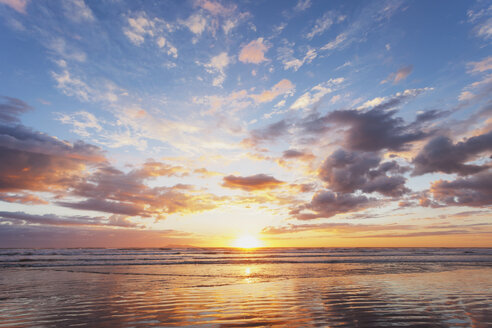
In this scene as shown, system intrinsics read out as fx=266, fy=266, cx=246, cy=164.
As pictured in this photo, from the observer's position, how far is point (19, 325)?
29.6 feet

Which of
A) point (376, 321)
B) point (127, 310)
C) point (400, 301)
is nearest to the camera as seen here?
point (376, 321)

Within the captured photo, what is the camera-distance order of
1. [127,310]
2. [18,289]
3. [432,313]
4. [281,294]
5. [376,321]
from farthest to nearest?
1. [18,289]
2. [281,294]
3. [127,310]
4. [432,313]
5. [376,321]

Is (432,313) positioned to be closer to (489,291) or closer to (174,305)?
(489,291)

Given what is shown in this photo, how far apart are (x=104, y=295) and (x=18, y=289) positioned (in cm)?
637

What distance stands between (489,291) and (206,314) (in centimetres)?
1541

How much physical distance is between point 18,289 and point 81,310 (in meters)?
8.56

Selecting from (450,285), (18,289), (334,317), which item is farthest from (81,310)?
(450,285)

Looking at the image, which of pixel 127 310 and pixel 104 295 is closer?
pixel 127 310

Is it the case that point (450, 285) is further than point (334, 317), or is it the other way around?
point (450, 285)

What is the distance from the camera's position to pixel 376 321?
8906 mm

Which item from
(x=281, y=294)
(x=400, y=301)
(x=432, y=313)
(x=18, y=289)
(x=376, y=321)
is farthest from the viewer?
(x=18, y=289)

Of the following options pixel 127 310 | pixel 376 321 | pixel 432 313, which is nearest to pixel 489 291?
pixel 432 313

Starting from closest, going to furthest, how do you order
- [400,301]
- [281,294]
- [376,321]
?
[376,321] < [400,301] < [281,294]

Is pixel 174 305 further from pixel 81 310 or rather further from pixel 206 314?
pixel 81 310
